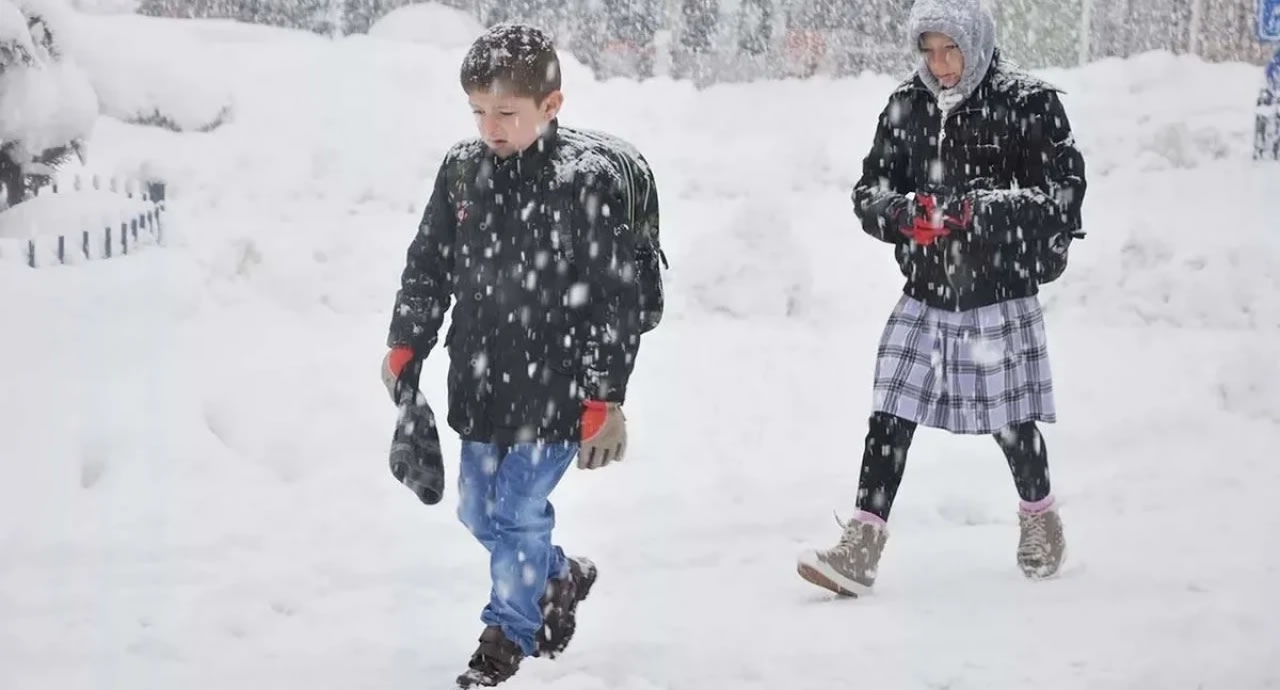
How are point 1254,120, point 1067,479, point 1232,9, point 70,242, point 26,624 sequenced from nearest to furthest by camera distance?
point 26,624
point 1067,479
point 70,242
point 1254,120
point 1232,9

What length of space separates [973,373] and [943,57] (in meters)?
0.94

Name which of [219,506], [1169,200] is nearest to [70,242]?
[219,506]

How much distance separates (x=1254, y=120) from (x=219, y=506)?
1432 centimetres

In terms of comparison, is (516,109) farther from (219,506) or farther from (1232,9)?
(1232,9)

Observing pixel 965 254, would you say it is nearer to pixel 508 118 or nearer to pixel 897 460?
pixel 897 460

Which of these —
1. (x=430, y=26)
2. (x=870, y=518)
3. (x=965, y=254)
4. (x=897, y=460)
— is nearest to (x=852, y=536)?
(x=870, y=518)

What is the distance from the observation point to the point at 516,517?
3.42 m

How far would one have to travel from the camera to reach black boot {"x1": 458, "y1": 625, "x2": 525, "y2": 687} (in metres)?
3.42

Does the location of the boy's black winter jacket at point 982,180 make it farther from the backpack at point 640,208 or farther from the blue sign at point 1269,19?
the blue sign at point 1269,19

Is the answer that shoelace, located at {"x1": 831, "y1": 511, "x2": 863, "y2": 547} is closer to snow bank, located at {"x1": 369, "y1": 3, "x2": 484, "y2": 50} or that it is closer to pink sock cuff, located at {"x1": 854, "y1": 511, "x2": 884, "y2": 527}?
pink sock cuff, located at {"x1": 854, "y1": 511, "x2": 884, "y2": 527}

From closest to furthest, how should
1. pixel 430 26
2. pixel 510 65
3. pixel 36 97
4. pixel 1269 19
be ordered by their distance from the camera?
pixel 510 65, pixel 36 97, pixel 1269 19, pixel 430 26

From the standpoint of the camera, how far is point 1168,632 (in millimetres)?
3797

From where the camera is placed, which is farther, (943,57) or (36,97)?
(36,97)

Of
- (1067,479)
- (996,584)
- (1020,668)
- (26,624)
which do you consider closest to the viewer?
(1020,668)
